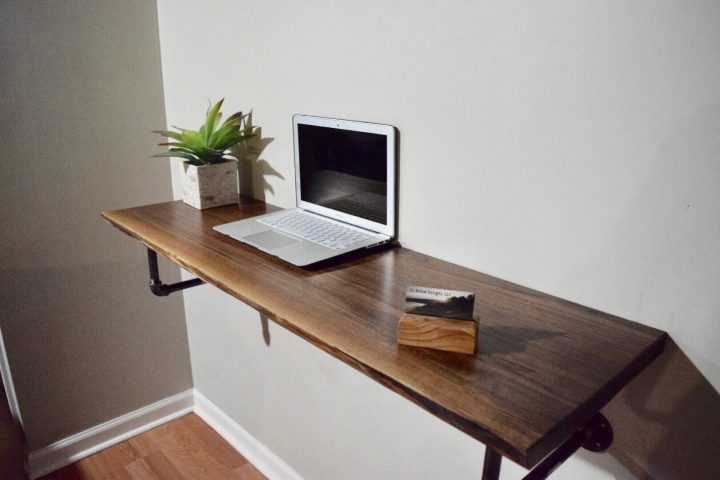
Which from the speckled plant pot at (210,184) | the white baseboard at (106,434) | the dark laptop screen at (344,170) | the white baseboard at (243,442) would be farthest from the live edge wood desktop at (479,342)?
the white baseboard at (106,434)

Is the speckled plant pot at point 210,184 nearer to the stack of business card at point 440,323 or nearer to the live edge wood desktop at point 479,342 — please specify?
the live edge wood desktop at point 479,342

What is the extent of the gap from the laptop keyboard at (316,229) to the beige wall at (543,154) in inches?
4.5

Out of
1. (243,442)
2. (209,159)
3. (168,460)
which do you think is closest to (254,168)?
(209,159)

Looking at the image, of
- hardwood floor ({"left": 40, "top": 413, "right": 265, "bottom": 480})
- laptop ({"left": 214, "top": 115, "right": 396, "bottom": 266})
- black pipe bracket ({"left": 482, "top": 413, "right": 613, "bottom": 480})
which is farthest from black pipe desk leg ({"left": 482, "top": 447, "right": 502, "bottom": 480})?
hardwood floor ({"left": 40, "top": 413, "right": 265, "bottom": 480})

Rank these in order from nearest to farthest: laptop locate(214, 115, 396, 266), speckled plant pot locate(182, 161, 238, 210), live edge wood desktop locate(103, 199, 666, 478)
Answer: live edge wood desktop locate(103, 199, 666, 478) < laptop locate(214, 115, 396, 266) < speckled plant pot locate(182, 161, 238, 210)

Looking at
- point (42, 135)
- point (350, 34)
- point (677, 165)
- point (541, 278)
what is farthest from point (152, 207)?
point (677, 165)

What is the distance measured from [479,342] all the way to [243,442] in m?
1.41

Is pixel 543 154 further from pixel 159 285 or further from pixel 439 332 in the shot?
pixel 159 285

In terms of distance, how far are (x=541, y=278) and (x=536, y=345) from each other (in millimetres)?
206

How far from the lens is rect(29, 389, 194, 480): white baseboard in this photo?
6.00 ft

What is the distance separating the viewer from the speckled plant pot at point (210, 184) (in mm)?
1363

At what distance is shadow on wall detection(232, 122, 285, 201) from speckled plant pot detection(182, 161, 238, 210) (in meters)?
0.07

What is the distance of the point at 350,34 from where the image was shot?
112cm

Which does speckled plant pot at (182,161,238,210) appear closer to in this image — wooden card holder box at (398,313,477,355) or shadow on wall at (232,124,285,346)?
shadow on wall at (232,124,285,346)
